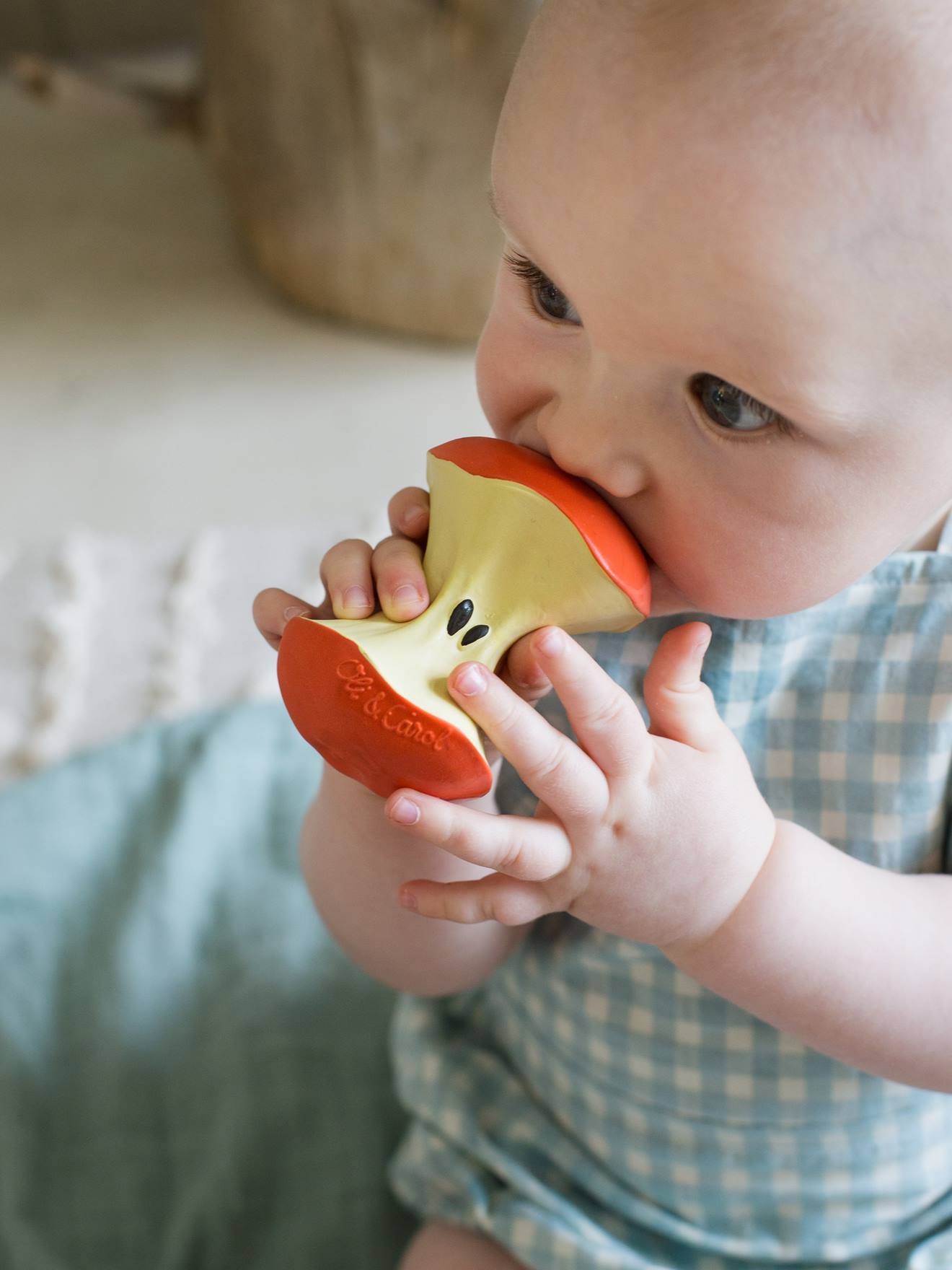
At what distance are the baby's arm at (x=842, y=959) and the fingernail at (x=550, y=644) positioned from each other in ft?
0.51

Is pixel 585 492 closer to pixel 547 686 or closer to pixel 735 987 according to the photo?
pixel 547 686

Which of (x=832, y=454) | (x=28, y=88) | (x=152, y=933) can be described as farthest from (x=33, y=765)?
(x=28, y=88)

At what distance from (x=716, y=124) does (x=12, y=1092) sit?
725 mm

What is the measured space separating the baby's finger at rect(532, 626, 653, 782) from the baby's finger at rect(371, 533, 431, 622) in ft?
0.17

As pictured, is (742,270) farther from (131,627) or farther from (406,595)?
(131,627)

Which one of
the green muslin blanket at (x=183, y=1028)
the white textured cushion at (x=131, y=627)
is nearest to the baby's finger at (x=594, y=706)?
the green muslin blanket at (x=183, y=1028)

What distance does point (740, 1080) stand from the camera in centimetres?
67

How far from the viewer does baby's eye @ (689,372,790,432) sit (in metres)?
0.46

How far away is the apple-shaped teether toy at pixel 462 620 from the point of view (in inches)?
18.2

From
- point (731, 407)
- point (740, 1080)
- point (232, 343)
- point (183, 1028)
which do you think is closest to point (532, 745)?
point (731, 407)

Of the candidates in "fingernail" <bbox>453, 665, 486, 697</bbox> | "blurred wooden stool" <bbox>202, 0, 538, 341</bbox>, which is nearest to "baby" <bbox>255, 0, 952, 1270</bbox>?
"fingernail" <bbox>453, 665, 486, 697</bbox>

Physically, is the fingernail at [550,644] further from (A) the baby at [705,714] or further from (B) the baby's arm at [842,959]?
(B) the baby's arm at [842,959]

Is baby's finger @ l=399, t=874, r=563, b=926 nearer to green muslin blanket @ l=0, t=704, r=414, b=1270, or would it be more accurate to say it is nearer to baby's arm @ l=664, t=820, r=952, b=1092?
baby's arm @ l=664, t=820, r=952, b=1092

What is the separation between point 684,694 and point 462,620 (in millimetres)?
99
